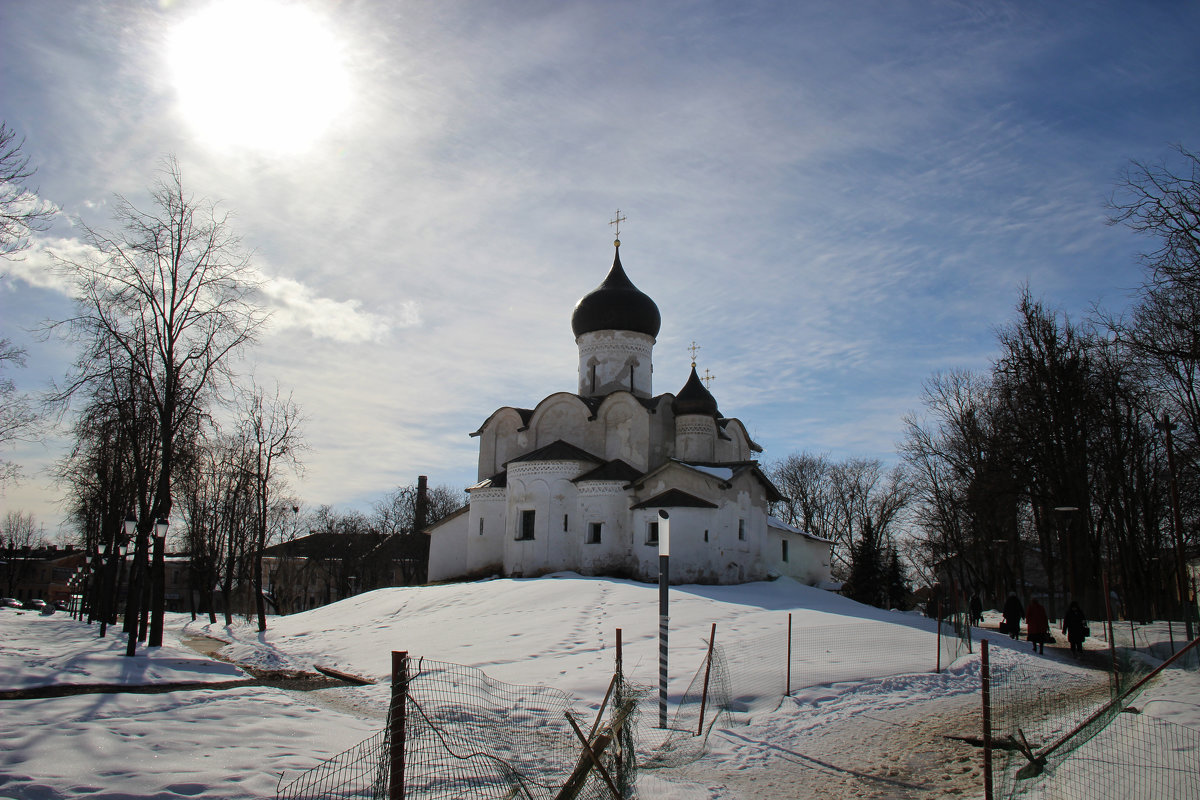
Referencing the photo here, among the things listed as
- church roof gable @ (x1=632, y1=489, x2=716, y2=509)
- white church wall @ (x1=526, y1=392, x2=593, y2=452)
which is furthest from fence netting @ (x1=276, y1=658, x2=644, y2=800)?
white church wall @ (x1=526, y1=392, x2=593, y2=452)

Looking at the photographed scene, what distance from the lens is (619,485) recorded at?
95.9ft

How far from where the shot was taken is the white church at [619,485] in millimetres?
27641

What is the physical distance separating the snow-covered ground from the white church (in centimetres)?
465

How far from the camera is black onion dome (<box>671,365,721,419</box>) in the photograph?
104ft

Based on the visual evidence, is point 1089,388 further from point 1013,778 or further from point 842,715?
point 1013,778

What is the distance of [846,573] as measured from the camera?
50.2 metres

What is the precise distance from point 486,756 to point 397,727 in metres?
2.24

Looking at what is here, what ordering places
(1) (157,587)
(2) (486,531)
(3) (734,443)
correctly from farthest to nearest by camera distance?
(3) (734,443) → (2) (486,531) → (1) (157,587)

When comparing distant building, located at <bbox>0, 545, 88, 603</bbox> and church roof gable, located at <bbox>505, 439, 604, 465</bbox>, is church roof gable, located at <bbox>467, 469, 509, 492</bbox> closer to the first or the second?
church roof gable, located at <bbox>505, 439, 604, 465</bbox>

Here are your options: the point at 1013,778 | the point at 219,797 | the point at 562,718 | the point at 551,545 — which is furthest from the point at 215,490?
the point at 1013,778

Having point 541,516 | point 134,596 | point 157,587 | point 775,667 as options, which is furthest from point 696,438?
point 134,596

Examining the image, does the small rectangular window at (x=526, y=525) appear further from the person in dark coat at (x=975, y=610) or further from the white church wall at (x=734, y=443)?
the person in dark coat at (x=975, y=610)

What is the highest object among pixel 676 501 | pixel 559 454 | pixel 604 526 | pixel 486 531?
pixel 559 454

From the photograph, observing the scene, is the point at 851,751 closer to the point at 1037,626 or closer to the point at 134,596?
the point at 1037,626
